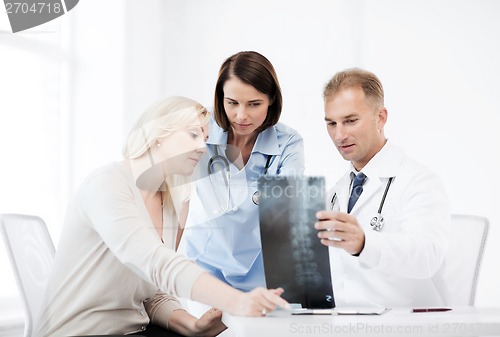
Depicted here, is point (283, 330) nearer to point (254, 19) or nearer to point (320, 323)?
point (320, 323)

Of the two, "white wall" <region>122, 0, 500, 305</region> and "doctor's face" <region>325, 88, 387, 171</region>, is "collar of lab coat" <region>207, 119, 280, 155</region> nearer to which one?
"doctor's face" <region>325, 88, 387, 171</region>

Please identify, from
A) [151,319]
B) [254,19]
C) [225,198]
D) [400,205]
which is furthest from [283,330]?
[254,19]

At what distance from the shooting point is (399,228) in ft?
4.52

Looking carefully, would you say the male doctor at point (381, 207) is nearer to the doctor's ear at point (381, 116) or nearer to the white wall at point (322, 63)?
the doctor's ear at point (381, 116)

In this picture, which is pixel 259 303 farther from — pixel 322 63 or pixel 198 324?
pixel 322 63

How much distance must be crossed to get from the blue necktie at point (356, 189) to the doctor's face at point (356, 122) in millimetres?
63

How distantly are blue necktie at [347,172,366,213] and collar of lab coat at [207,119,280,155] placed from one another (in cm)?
25

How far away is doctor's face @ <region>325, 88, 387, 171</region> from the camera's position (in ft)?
5.12

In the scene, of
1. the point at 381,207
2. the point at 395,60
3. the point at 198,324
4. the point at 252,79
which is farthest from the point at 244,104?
the point at 395,60

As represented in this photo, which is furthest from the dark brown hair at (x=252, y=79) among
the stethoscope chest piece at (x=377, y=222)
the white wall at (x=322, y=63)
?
the white wall at (x=322, y=63)

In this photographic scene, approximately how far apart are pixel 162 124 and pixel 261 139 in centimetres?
44

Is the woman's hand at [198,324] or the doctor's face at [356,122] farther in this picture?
the doctor's face at [356,122]

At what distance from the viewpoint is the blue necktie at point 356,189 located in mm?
1473

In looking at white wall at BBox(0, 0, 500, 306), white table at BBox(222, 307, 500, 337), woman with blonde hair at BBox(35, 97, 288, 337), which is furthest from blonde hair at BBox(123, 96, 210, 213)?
white wall at BBox(0, 0, 500, 306)
